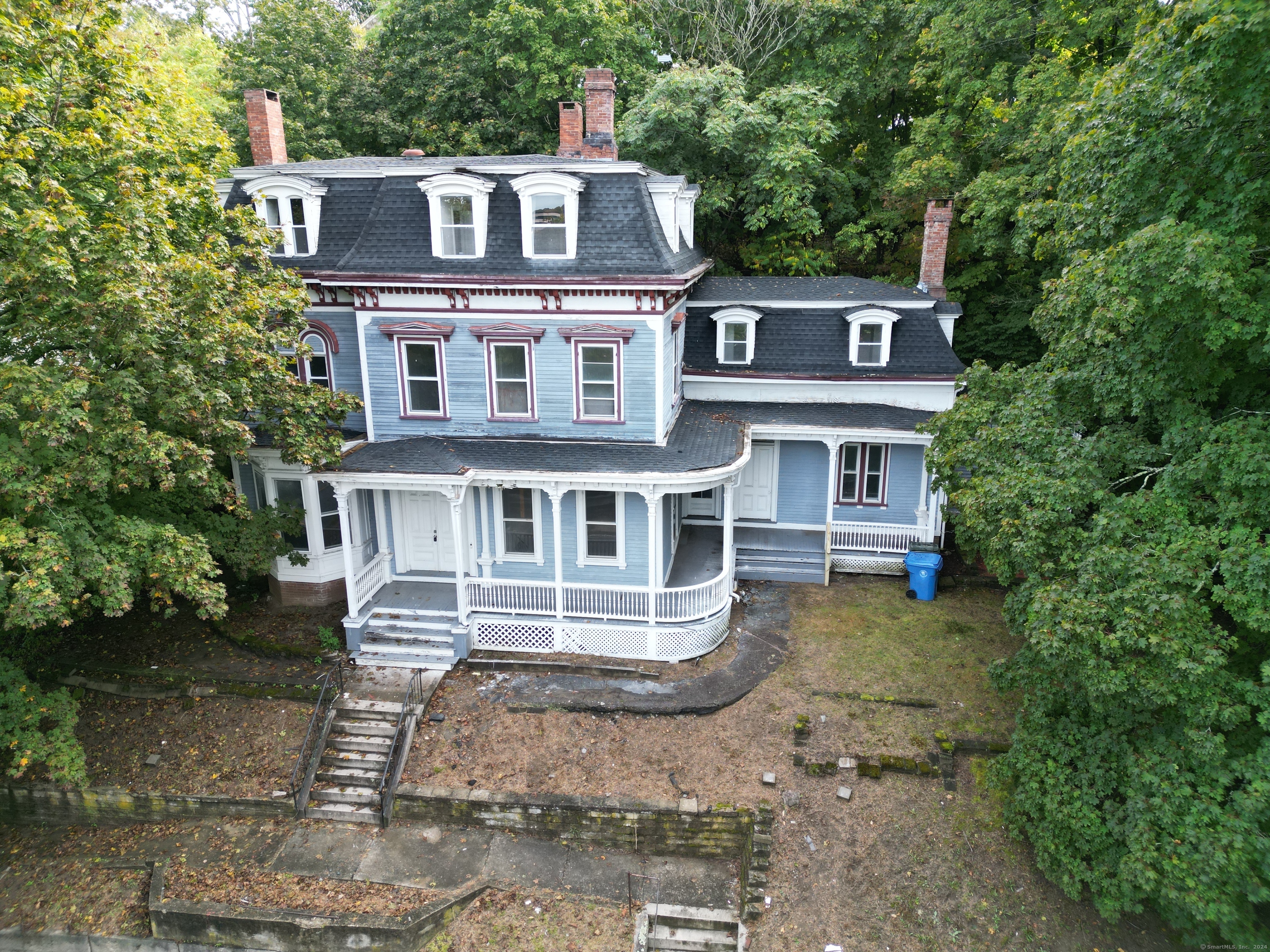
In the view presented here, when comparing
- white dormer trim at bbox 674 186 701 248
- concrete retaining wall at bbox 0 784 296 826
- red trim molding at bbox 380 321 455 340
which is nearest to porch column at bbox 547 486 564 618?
red trim molding at bbox 380 321 455 340

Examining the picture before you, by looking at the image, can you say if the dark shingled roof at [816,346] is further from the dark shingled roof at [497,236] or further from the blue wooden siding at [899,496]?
the dark shingled roof at [497,236]

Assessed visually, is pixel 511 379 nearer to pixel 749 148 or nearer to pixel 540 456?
pixel 540 456

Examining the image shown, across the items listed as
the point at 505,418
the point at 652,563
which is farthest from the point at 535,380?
the point at 652,563

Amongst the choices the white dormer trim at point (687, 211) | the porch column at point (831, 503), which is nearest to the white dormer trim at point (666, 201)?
the white dormer trim at point (687, 211)

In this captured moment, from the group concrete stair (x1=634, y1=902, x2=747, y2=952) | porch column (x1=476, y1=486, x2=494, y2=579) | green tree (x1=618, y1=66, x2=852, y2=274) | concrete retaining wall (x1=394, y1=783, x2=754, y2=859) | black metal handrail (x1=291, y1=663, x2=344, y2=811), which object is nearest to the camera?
concrete stair (x1=634, y1=902, x2=747, y2=952)

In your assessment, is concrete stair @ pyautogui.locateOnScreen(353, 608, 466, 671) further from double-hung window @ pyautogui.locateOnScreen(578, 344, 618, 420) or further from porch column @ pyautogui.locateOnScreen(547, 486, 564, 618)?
double-hung window @ pyautogui.locateOnScreen(578, 344, 618, 420)

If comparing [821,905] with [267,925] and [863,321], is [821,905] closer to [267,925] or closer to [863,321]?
[267,925]

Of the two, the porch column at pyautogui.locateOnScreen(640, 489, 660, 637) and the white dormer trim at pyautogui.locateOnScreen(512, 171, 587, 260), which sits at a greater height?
the white dormer trim at pyautogui.locateOnScreen(512, 171, 587, 260)
